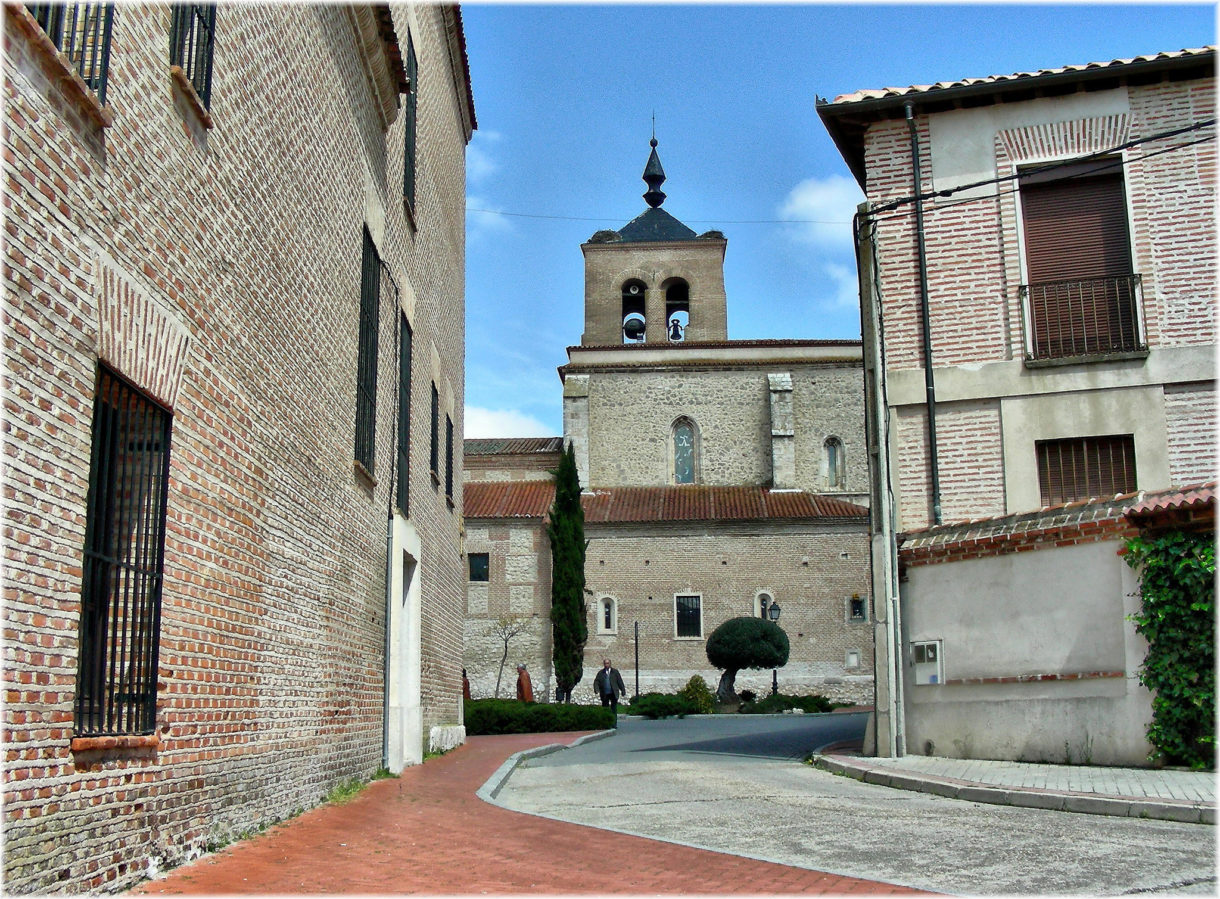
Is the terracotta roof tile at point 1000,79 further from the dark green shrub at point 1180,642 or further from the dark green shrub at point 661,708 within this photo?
the dark green shrub at point 661,708

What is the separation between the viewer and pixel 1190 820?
24.5 feet

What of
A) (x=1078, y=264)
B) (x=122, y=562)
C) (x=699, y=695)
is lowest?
(x=699, y=695)

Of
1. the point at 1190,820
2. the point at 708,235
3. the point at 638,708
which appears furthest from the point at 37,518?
the point at 708,235

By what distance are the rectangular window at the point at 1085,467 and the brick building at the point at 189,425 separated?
7.43 m

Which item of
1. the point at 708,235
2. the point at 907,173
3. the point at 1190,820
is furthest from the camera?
the point at 708,235

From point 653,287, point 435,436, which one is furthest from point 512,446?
point 435,436

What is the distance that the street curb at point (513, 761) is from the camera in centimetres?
993

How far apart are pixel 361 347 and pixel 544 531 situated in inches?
1144

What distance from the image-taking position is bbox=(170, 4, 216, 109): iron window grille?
573 centimetres

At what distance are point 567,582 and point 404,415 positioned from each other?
25.2m

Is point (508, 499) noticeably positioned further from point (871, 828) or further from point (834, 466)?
point (871, 828)

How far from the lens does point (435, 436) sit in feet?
50.8

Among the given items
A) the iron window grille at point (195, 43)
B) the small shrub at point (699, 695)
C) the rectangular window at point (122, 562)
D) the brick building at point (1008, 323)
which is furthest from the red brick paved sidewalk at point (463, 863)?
the small shrub at point (699, 695)

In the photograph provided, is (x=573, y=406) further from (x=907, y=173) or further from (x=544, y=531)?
(x=907, y=173)
